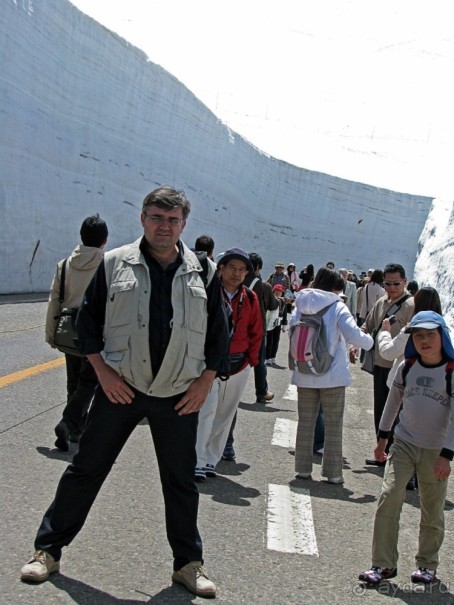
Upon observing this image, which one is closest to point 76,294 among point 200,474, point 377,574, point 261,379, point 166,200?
point 200,474

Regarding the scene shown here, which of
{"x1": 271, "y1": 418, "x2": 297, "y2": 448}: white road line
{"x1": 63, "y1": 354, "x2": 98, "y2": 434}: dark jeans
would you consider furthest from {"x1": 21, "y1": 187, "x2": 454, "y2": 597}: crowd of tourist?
{"x1": 271, "y1": 418, "x2": 297, "y2": 448}: white road line

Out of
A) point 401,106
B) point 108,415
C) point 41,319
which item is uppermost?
point 401,106

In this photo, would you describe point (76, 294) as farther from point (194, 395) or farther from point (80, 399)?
point (194, 395)

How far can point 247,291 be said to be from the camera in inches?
254

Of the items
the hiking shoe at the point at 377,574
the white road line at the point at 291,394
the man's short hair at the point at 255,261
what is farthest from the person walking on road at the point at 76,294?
the white road line at the point at 291,394

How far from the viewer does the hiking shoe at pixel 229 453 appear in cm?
681

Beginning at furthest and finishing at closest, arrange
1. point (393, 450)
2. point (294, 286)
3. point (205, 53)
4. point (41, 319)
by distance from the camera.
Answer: point (205, 53) < point (294, 286) < point (41, 319) < point (393, 450)

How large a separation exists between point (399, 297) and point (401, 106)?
237 ft

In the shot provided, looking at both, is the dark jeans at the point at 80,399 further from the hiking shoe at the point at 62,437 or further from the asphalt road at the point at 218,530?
the asphalt road at the point at 218,530

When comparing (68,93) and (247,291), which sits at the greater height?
(68,93)

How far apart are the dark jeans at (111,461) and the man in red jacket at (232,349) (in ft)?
7.02

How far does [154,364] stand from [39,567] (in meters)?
0.93

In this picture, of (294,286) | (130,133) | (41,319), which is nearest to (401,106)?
(130,133)

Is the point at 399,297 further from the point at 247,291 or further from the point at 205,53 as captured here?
the point at 205,53
